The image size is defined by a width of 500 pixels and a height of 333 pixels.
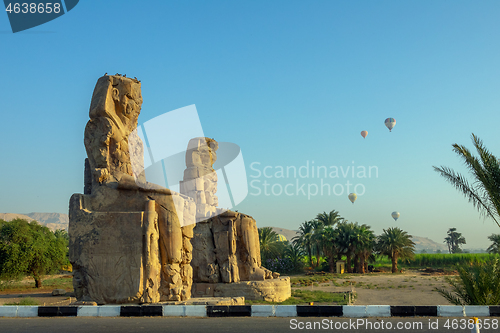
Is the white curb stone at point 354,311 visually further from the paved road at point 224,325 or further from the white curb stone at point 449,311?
the white curb stone at point 449,311

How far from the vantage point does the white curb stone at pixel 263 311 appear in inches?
330

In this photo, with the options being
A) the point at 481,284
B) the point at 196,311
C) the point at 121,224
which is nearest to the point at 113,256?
the point at 121,224

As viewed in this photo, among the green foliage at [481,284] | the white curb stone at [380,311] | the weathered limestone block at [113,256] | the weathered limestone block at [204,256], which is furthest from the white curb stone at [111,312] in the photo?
the weathered limestone block at [204,256]

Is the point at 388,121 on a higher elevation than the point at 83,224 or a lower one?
higher

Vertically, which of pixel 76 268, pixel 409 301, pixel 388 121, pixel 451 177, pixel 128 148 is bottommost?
pixel 409 301

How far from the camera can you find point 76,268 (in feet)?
35.4

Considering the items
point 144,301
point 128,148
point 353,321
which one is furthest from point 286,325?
point 128,148

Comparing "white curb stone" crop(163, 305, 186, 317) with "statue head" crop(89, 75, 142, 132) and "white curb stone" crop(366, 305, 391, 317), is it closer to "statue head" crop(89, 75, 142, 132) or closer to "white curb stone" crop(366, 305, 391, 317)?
"white curb stone" crop(366, 305, 391, 317)

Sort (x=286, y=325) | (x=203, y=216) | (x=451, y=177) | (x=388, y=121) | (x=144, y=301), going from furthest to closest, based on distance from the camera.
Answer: (x=388, y=121), (x=203, y=216), (x=451, y=177), (x=144, y=301), (x=286, y=325)

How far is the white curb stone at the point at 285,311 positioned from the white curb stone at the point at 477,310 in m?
3.40

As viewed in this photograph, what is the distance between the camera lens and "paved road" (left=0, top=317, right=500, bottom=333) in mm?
7012

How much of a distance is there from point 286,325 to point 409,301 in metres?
12.9

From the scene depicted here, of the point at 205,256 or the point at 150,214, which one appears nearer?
the point at 150,214

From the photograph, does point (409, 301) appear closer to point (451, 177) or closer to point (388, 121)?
point (451, 177)
